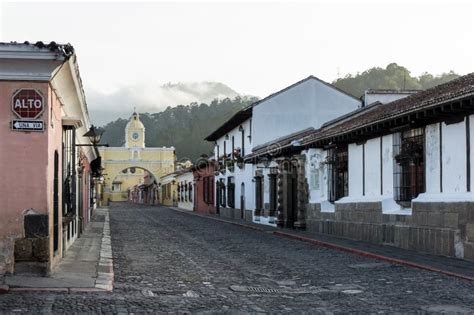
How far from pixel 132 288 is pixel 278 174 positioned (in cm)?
1653

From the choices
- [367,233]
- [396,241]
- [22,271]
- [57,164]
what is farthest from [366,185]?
[22,271]

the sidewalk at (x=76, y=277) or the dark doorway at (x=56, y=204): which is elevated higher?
the dark doorway at (x=56, y=204)

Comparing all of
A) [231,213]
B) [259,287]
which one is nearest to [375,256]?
[259,287]

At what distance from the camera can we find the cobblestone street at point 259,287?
733cm

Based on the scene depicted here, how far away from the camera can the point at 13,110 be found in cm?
865

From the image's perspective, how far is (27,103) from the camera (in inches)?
342

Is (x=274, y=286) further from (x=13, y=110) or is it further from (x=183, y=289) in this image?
(x=13, y=110)

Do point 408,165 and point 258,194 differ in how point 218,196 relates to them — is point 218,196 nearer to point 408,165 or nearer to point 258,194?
point 258,194

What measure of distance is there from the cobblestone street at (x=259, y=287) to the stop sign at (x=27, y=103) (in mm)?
2402

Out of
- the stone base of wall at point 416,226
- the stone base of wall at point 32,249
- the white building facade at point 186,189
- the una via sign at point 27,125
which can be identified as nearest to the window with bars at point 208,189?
the white building facade at point 186,189

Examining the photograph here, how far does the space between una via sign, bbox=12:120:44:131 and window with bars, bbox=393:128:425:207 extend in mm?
8339

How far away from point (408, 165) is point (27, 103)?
354 inches

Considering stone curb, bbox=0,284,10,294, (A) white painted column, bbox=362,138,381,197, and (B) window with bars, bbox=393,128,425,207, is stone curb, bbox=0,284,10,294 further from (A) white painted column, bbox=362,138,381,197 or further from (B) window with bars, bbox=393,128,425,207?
(A) white painted column, bbox=362,138,381,197

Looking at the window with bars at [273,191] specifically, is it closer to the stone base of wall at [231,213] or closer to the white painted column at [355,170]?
the stone base of wall at [231,213]
